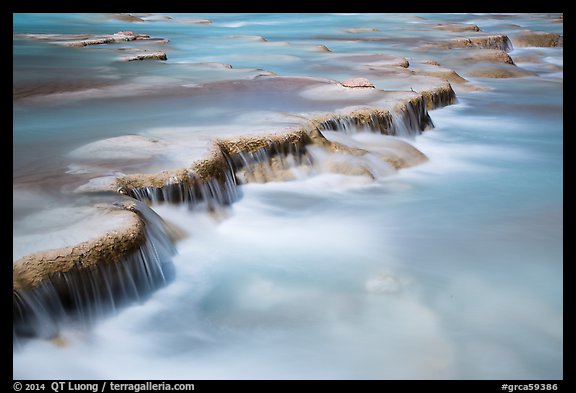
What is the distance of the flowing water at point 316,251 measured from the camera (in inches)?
158

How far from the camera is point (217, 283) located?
493 centimetres

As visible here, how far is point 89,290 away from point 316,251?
2.01 metres

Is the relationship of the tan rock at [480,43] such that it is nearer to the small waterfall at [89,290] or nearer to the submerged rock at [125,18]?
the submerged rock at [125,18]

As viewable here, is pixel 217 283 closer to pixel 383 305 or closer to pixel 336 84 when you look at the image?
pixel 383 305

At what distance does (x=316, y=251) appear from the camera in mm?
5523

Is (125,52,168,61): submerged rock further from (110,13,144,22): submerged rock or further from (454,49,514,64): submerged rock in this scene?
(110,13,144,22): submerged rock

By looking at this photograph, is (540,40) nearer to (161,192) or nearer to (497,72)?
(497,72)

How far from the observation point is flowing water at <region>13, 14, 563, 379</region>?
401cm

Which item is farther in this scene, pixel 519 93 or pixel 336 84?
pixel 519 93

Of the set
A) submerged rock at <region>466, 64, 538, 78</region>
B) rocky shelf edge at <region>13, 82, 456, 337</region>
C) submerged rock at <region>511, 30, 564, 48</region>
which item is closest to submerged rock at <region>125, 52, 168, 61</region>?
rocky shelf edge at <region>13, 82, 456, 337</region>

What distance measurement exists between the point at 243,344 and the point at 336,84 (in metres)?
6.38

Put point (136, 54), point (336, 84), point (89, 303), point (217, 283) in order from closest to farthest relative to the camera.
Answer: point (89, 303) → point (217, 283) → point (336, 84) → point (136, 54)

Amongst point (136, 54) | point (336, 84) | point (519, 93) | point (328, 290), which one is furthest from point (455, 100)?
point (328, 290)

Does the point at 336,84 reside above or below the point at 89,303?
above
